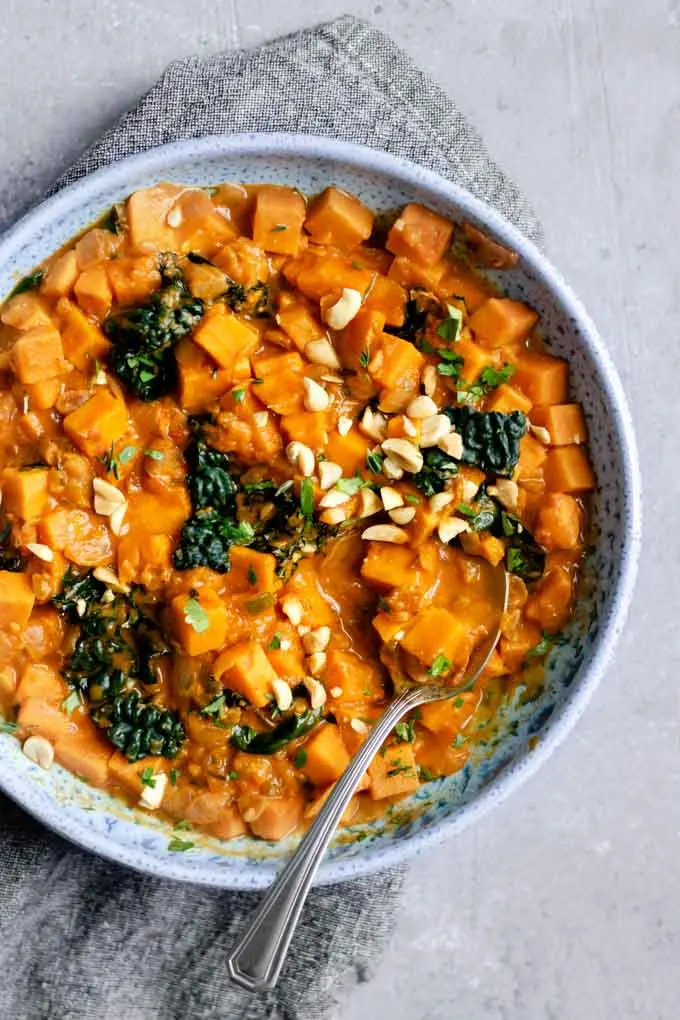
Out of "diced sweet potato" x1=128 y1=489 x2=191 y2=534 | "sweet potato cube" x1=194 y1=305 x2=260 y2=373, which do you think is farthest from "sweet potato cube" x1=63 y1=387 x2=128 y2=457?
"sweet potato cube" x1=194 y1=305 x2=260 y2=373

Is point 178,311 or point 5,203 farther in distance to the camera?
point 5,203

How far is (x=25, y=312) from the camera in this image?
344 centimetres

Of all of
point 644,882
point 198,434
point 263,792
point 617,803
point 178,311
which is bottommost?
point 644,882

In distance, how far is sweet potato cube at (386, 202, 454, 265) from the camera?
3539 mm

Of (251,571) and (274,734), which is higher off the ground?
(251,571)

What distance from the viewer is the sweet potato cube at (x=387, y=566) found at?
141 inches

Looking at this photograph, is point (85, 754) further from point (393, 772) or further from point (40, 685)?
point (393, 772)

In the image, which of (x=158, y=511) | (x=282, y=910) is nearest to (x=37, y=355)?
(x=158, y=511)

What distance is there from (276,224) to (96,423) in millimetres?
893

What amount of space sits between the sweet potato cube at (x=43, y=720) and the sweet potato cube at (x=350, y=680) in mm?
907

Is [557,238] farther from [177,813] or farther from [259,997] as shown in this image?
[259,997]

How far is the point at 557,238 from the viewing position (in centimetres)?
438

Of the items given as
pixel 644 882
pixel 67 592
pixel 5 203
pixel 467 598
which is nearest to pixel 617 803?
pixel 644 882

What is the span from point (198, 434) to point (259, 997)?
7.62 ft
